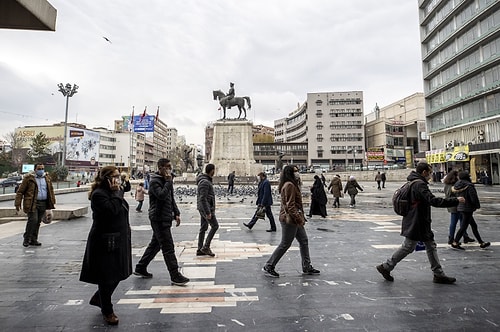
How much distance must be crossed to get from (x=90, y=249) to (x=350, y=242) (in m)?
5.73

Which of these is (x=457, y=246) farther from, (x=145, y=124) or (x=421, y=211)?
(x=145, y=124)

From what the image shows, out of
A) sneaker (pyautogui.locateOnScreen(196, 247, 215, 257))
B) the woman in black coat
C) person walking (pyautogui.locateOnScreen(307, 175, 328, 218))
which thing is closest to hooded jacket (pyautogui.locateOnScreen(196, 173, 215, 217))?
sneaker (pyautogui.locateOnScreen(196, 247, 215, 257))

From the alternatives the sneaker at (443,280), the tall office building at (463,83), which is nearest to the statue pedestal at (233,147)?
the tall office building at (463,83)

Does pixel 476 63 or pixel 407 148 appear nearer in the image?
pixel 476 63

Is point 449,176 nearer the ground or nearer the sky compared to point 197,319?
nearer the sky

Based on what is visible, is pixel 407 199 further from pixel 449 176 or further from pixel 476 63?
pixel 476 63

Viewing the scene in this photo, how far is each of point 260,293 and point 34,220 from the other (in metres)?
5.61

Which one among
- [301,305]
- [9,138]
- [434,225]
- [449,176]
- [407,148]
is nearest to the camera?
[301,305]

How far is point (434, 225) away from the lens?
9.38 metres

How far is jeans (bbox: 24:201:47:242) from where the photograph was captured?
6.60m

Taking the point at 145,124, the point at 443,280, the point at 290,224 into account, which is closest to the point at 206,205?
the point at 290,224

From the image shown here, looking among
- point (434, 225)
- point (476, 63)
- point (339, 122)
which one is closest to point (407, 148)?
point (339, 122)

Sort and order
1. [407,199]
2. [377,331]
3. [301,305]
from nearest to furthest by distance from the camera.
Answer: [377,331]
[301,305]
[407,199]

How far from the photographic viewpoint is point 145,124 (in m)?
36.8
